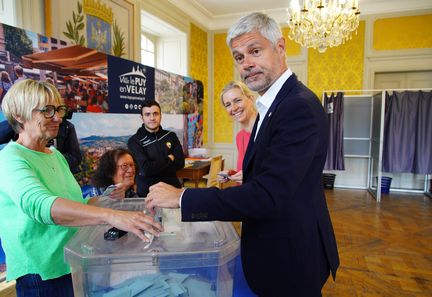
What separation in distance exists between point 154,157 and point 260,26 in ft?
6.76

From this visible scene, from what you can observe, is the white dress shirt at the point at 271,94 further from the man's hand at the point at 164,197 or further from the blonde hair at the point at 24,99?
the blonde hair at the point at 24,99

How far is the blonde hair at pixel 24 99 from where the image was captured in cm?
99

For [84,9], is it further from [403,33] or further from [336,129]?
[403,33]

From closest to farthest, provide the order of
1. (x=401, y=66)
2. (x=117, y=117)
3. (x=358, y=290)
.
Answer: (x=358, y=290), (x=117, y=117), (x=401, y=66)

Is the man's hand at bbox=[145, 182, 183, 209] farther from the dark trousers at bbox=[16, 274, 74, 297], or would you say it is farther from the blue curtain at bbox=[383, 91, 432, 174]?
the blue curtain at bbox=[383, 91, 432, 174]

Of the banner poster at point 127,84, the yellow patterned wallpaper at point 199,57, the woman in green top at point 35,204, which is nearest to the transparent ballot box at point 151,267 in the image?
the woman in green top at point 35,204

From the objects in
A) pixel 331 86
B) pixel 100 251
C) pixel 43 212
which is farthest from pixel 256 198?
pixel 331 86

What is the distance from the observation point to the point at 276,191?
2.50 ft

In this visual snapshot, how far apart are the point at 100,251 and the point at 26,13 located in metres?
2.60

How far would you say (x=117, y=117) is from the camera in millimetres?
3010

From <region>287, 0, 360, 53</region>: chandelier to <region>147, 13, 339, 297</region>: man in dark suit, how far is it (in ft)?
9.97

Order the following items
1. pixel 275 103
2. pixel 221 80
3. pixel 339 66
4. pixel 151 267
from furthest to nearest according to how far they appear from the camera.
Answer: pixel 221 80 < pixel 339 66 < pixel 275 103 < pixel 151 267

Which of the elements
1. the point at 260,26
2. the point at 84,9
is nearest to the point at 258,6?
the point at 84,9

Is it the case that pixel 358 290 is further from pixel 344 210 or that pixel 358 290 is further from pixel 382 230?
pixel 344 210
